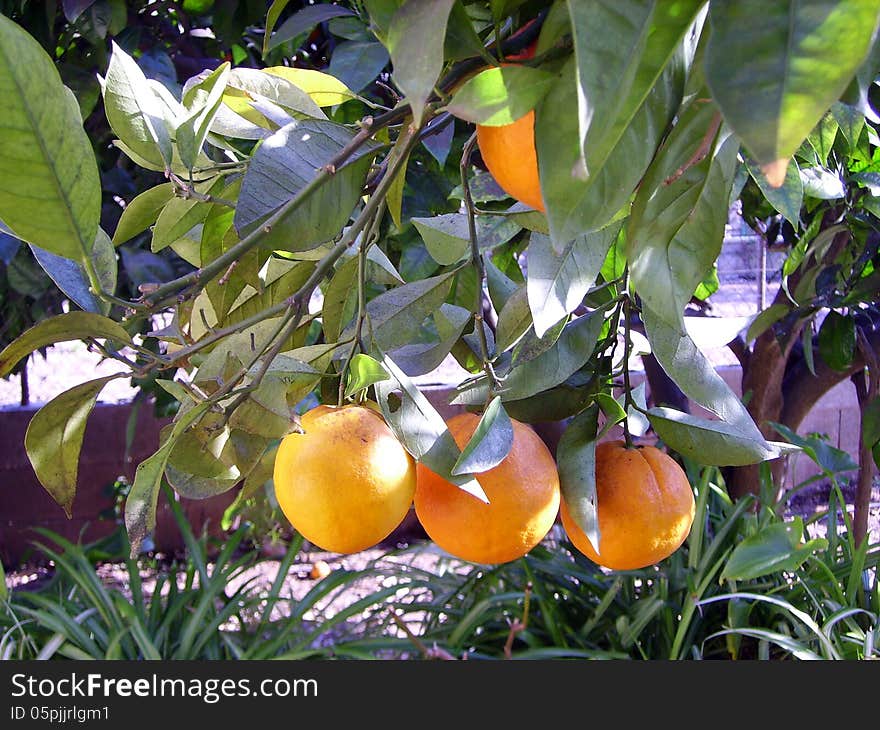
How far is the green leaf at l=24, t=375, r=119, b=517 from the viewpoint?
351 millimetres

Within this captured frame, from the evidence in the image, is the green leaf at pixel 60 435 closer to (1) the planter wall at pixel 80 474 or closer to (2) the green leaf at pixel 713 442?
(2) the green leaf at pixel 713 442

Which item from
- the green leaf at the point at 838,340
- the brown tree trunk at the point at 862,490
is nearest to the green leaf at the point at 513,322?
the green leaf at the point at 838,340

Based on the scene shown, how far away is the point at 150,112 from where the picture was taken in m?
0.34

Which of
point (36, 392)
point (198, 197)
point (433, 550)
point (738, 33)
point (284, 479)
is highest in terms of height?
point (738, 33)

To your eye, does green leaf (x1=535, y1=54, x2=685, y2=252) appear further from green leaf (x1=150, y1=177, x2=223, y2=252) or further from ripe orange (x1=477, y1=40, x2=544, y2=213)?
green leaf (x1=150, y1=177, x2=223, y2=252)

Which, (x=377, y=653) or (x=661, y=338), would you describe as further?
(x=377, y=653)

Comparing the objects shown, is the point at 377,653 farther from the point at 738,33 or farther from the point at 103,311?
the point at 738,33

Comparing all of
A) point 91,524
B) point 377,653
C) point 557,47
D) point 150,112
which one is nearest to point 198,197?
point 150,112

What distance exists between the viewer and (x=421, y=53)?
20cm

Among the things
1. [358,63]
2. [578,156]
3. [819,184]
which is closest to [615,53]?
[578,156]

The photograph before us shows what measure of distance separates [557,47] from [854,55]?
0.11 metres

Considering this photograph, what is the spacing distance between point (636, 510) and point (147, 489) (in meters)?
0.22

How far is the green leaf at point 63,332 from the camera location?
0.32m

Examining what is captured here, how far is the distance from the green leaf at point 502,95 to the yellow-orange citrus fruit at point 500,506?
0.18 metres
